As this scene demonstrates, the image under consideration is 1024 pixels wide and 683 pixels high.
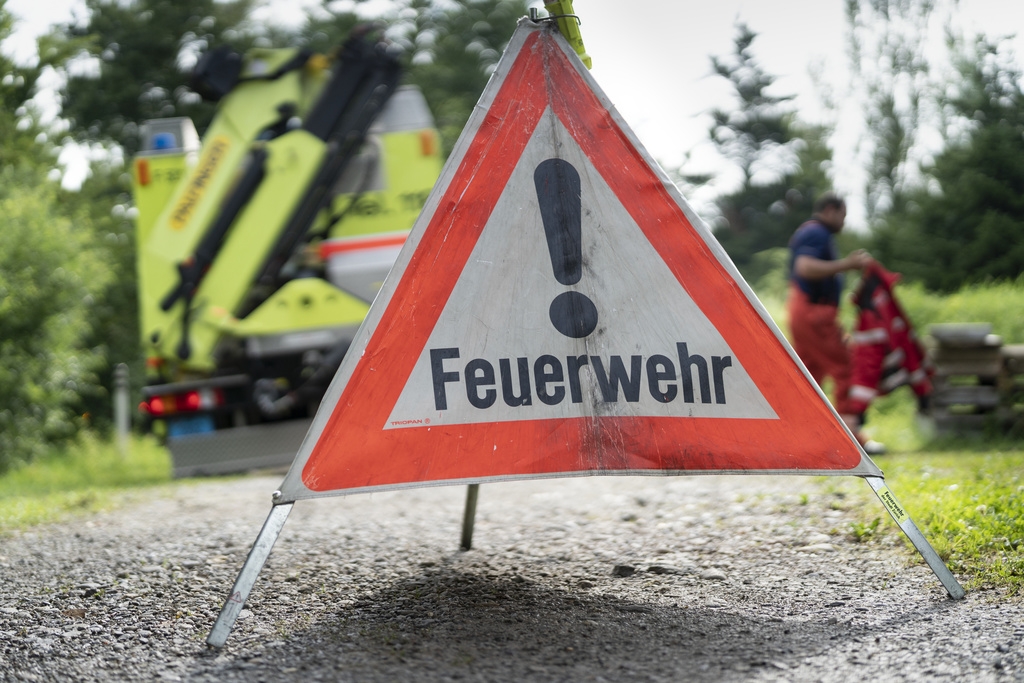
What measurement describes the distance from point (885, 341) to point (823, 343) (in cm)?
56

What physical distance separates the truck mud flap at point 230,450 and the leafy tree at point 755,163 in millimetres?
32686

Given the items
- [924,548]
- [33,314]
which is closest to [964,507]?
[924,548]

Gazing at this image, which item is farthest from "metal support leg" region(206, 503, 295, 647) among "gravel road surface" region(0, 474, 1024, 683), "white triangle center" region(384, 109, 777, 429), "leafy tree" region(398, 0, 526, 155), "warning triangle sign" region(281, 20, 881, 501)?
"leafy tree" region(398, 0, 526, 155)

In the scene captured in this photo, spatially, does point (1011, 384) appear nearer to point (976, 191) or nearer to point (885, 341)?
point (885, 341)

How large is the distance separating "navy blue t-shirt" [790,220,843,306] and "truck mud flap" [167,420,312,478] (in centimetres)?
448

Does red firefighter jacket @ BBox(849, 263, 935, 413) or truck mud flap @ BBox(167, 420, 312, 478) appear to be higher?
red firefighter jacket @ BBox(849, 263, 935, 413)

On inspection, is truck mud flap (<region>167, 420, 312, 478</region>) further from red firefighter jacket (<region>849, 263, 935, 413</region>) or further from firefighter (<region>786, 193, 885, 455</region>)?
red firefighter jacket (<region>849, 263, 935, 413</region>)

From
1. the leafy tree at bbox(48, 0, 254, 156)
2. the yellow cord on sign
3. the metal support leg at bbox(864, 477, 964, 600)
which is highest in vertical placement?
the leafy tree at bbox(48, 0, 254, 156)

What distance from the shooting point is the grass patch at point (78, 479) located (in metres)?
5.80

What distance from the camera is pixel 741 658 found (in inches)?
105

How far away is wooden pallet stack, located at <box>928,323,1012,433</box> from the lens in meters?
7.49

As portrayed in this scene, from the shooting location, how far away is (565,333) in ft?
10.6

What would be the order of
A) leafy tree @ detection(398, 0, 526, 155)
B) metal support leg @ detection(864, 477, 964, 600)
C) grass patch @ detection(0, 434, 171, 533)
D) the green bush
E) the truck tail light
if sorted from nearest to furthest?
metal support leg @ detection(864, 477, 964, 600), grass patch @ detection(0, 434, 171, 533), the green bush, the truck tail light, leafy tree @ detection(398, 0, 526, 155)

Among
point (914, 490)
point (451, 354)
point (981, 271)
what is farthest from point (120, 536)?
point (981, 271)
